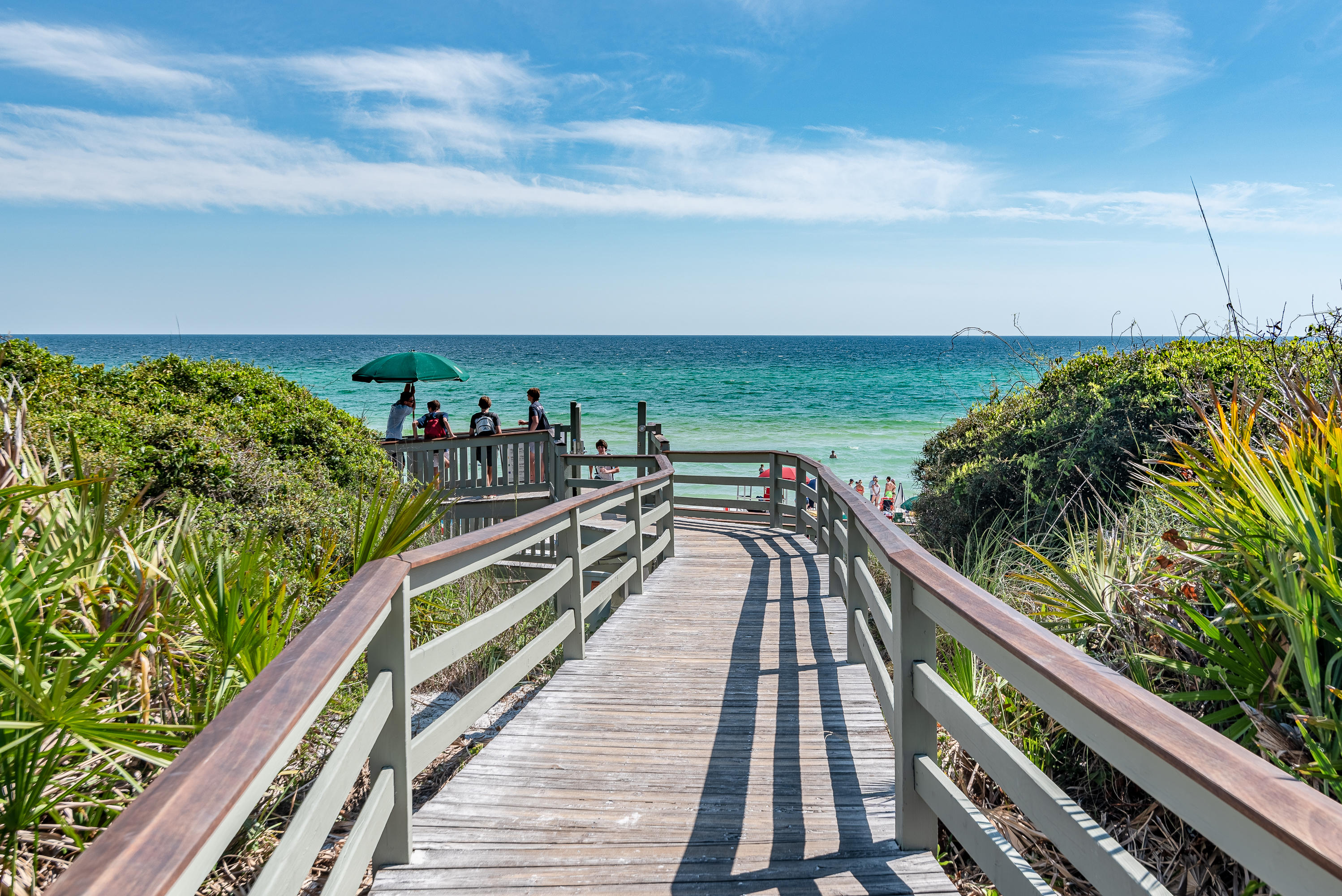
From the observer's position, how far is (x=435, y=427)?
12.1 meters

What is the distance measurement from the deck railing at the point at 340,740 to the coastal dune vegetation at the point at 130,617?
0.49 m

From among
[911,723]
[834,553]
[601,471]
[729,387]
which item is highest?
[729,387]

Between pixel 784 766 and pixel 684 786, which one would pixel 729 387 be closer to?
pixel 784 766

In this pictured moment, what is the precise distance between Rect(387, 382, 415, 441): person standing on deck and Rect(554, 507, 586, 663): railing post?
7.61 metres

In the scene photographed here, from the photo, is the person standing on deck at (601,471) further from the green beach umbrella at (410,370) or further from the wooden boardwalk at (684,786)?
the wooden boardwalk at (684,786)

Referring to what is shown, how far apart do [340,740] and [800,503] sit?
8.93 m

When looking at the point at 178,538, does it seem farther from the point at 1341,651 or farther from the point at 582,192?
the point at 582,192

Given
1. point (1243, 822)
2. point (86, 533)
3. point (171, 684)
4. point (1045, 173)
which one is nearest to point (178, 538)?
point (86, 533)

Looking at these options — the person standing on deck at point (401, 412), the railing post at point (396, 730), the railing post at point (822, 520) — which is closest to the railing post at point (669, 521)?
the railing post at point (822, 520)

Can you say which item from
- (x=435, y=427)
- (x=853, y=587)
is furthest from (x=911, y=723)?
(x=435, y=427)

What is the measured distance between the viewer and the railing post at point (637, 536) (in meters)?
6.49

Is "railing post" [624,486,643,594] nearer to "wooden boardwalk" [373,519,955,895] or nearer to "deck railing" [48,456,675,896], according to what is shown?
"wooden boardwalk" [373,519,955,895]

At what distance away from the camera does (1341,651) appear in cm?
222

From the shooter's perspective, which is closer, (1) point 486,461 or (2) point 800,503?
(2) point 800,503
